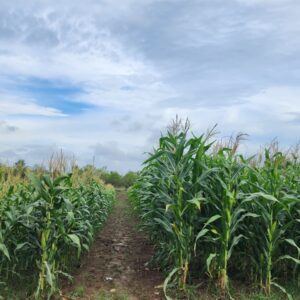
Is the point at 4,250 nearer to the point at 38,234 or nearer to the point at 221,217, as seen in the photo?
the point at 38,234

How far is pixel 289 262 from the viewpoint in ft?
20.7

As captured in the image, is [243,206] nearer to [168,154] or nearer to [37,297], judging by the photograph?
[168,154]

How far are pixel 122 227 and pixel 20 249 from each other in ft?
24.5

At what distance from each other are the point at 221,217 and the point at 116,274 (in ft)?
7.54

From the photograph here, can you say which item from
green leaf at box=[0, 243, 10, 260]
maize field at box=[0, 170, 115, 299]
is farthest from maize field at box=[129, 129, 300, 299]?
green leaf at box=[0, 243, 10, 260]

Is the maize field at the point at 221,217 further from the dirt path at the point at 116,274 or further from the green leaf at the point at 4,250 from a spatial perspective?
the green leaf at the point at 4,250

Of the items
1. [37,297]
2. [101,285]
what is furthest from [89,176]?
[37,297]

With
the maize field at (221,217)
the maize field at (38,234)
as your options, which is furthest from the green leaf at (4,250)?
the maize field at (221,217)

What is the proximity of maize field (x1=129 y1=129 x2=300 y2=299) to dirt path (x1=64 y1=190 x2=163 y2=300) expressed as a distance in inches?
17.9

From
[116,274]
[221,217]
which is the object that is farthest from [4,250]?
[221,217]

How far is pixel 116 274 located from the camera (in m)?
6.61

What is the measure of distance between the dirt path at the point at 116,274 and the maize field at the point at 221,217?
0.45m

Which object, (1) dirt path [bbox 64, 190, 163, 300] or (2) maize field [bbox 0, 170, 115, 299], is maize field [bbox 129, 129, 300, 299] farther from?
(2) maize field [bbox 0, 170, 115, 299]

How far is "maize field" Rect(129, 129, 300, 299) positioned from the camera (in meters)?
5.48
